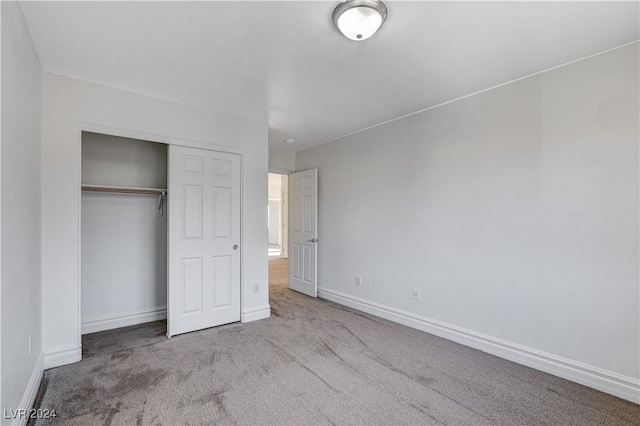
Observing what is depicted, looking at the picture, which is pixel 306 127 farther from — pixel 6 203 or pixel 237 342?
pixel 6 203

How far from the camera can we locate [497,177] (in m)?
2.96

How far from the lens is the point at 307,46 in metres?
2.27

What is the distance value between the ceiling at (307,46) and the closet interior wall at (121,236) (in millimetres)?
978

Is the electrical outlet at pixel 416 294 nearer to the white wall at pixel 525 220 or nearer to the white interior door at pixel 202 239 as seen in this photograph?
the white wall at pixel 525 220

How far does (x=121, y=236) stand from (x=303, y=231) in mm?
2565

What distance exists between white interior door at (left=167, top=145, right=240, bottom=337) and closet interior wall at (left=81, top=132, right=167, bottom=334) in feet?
2.32

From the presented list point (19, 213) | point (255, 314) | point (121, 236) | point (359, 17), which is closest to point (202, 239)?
point (121, 236)

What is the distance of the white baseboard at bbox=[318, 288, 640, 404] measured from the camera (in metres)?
2.27

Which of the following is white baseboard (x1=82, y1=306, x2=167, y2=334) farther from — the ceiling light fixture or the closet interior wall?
the ceiling light fixture

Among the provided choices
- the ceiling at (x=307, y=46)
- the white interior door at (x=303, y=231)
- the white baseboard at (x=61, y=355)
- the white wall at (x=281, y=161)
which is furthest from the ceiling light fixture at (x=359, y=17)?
the white wall at (x=281, y=161)

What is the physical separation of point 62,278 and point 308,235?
10.4 ft

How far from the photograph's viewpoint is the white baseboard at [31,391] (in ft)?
6.06

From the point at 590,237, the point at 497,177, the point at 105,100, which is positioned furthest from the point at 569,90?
the point at 105,100

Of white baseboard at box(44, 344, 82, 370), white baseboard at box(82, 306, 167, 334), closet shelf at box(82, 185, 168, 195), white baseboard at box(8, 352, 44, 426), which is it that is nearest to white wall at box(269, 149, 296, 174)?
closet shelf at box(82, 185, 168, 195)
